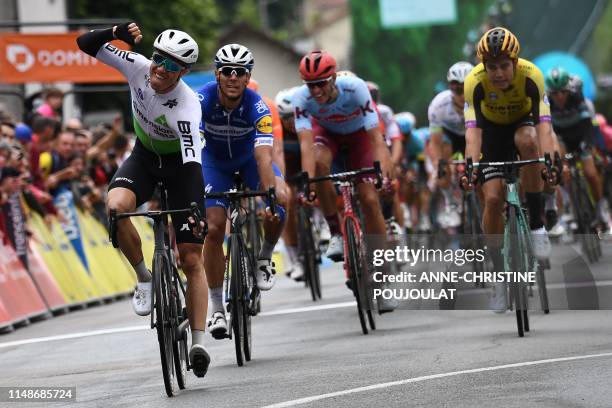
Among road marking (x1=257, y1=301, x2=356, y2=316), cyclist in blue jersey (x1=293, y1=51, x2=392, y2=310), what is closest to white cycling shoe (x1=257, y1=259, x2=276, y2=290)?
cyclist in blue jersey (x1=293, y1=51, x2=392, y2=310)

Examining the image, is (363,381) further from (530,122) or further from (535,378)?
(530,122)

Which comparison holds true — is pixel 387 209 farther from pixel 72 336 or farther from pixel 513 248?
pixel 513 248

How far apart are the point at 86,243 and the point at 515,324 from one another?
816 centimetres

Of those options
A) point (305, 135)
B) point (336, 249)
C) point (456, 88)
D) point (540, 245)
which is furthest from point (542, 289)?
point (456, 88)

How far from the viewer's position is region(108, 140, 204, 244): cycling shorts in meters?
10.2

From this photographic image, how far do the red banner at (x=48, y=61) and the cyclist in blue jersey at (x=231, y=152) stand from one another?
13029 mm

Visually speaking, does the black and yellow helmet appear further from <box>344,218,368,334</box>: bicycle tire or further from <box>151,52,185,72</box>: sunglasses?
<box>151,52,185,72</box>: sunglasses

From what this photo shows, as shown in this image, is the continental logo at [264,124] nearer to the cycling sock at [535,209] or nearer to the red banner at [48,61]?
the cycling sock at [535,209]

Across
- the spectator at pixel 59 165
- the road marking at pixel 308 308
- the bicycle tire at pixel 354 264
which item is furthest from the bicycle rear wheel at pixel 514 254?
the spectator at pixel 59 165

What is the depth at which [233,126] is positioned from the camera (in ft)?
40.3

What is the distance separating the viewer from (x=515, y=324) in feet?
42.1

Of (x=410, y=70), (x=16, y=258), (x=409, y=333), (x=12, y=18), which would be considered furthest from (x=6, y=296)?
(x=410, y=70)

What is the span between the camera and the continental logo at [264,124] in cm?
1187

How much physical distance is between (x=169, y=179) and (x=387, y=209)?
6.96 m
